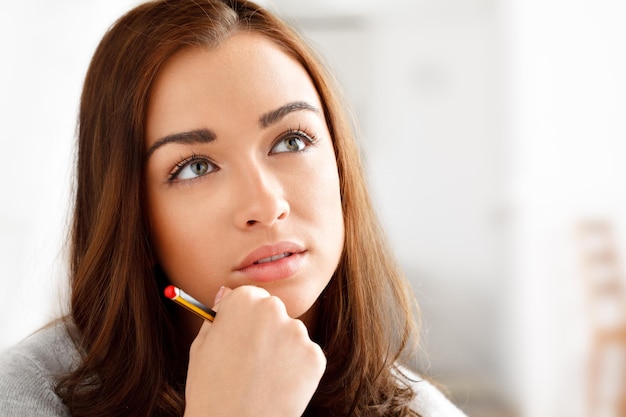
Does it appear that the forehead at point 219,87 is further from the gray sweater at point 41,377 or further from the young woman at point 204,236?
the gray sweater at point 41,377

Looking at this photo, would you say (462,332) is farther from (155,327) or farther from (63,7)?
(155,327)

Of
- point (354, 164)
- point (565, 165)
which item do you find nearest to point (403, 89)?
point (565, 165)

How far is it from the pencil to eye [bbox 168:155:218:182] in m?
0.16

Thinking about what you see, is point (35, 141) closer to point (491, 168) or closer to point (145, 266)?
point (145, 266)

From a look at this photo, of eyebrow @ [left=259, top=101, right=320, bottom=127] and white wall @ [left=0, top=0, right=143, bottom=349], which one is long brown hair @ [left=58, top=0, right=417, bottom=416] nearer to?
eyebrow @ [left=259, top=101, right=320, bottom=127]

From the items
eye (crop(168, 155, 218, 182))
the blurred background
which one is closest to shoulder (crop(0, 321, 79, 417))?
eye (crop(168, 155, 218, 182))

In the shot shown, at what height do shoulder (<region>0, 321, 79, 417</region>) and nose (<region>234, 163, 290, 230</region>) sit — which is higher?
nose (<region>234, 163, 290, 230</region>)

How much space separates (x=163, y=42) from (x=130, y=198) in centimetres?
19

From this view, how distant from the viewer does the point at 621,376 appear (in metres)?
2.84

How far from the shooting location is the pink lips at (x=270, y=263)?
792 millimetres

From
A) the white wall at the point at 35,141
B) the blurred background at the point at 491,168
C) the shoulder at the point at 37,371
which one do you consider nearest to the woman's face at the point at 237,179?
the shoulder at the point at 37,371

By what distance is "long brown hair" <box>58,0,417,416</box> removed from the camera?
0.84 m

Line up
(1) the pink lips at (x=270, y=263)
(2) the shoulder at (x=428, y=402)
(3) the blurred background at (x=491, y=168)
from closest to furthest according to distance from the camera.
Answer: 1. (1) the pink lips at (x=270, y=263)
2. (2) the shoulder at (x=428, y=402)
3. (3) the blurred background at (x=491, y=168)

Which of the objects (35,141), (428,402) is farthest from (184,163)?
(35,141)
